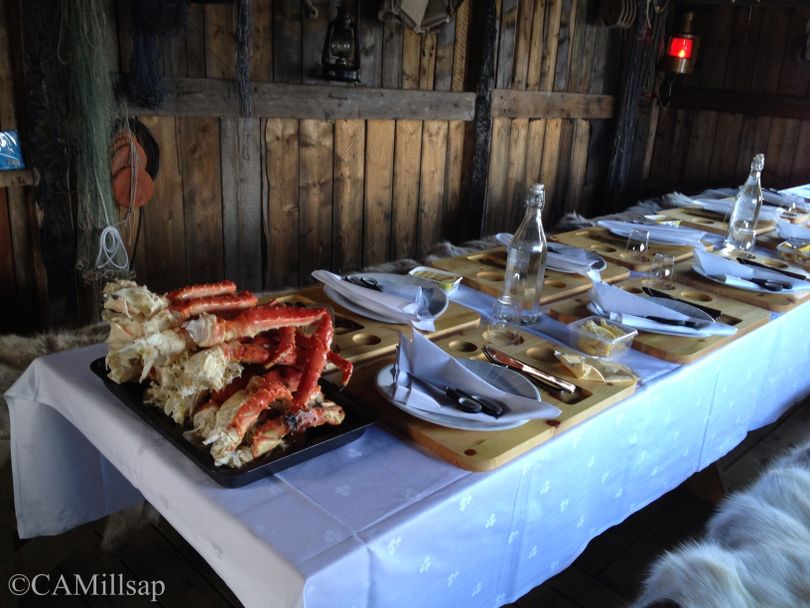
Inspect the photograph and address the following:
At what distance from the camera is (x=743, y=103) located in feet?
15.8

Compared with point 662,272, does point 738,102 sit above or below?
above

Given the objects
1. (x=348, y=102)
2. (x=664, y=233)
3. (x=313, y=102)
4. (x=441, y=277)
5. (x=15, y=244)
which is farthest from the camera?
(x=348, y=102)

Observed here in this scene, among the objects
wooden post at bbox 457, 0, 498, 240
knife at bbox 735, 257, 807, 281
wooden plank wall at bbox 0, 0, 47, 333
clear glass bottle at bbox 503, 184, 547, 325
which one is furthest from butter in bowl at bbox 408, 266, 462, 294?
wooden post at bbox 457, 0, 498, 240

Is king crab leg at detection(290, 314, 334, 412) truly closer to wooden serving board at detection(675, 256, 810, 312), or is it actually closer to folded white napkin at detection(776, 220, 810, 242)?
wooden serving board at detection(675, 256, 810, 312)

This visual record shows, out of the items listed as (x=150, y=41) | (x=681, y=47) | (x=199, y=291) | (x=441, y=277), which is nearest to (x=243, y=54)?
(x=150, y=41)

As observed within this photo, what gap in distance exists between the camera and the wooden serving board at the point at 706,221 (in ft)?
8.42

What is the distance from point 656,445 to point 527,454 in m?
0.47

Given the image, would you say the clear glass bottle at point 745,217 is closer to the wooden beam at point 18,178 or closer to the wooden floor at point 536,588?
the wooden floor at point 536,588

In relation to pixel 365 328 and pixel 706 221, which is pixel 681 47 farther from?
pixel 365 328

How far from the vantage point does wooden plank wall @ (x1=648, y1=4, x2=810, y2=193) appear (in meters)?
4.60

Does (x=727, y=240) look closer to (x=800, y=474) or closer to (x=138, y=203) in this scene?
(x=800, y=474)

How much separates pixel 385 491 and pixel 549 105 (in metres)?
3.86

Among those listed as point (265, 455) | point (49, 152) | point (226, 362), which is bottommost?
point (265, 455)

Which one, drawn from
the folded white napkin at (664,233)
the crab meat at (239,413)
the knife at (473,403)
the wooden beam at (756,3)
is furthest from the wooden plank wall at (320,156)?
the knife at (473,403)
